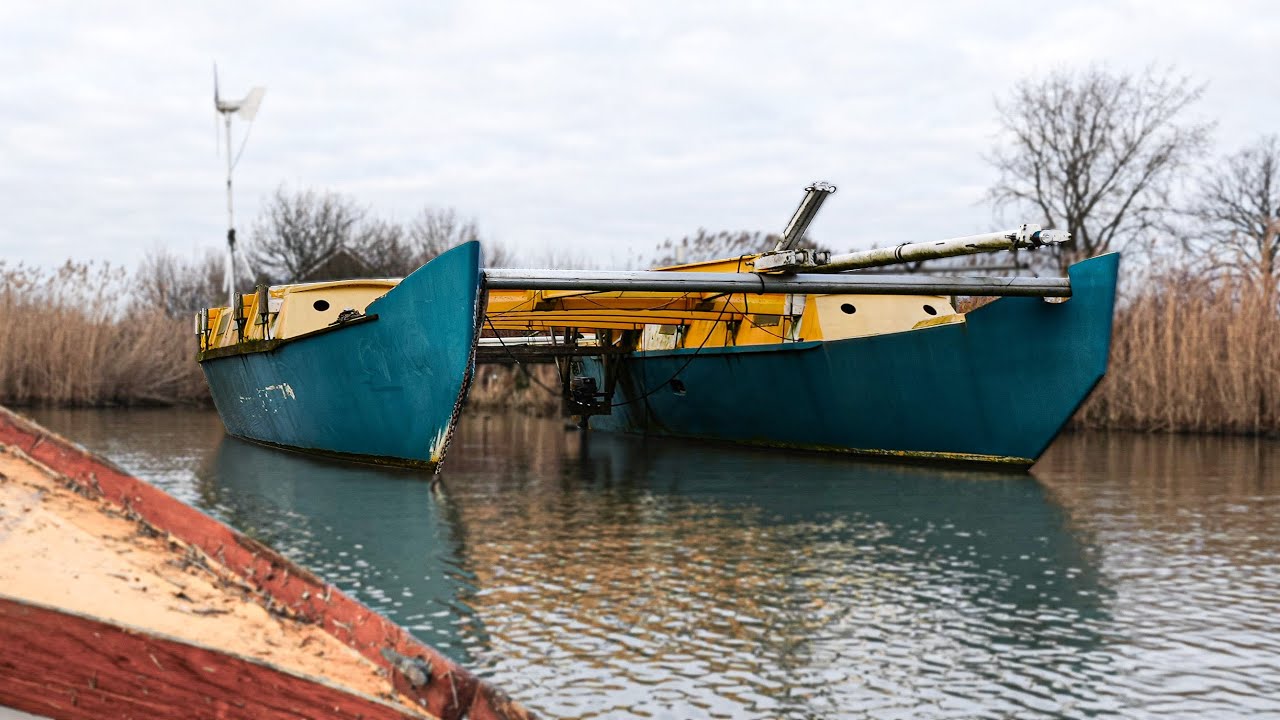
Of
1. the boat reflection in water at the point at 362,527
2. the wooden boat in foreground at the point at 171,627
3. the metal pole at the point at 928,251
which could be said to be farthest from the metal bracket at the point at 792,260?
the wooden boat in foreground at the point at 171,627

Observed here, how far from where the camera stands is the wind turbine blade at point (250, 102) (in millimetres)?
19531

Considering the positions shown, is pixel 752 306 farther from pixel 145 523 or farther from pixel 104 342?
pixel 104 342

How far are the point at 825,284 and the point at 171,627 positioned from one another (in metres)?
8.53

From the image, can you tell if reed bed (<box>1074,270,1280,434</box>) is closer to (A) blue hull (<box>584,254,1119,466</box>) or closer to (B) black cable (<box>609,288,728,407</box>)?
(A) blue hull (<box>584,254,1119,466</box>)

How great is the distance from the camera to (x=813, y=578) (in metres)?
5.71

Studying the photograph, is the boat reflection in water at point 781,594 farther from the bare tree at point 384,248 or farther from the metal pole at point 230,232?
the bare tree at point 384,248

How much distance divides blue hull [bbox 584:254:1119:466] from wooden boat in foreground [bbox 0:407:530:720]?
9.24 metres

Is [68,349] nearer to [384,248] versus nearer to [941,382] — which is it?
[941,382]

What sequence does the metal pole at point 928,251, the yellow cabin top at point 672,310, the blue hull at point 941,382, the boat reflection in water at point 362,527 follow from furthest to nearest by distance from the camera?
the yellow cabin top at point 672,310
the blue hull at point 941,382
the metal pole at point 928,251
the boat reflection in water at point 362,527

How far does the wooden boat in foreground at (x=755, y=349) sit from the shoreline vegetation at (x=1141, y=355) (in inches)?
82.3

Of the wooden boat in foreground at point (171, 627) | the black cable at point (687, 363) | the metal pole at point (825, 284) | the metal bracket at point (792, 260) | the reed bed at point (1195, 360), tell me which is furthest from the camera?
the reed bed at point (1195, 360)

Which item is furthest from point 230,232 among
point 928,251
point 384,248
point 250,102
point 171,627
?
point 384,248

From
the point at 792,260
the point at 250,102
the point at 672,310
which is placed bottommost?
the point at 672,310

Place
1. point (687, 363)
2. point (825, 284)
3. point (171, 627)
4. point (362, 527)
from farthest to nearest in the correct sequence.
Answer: point (687, 363) → point (825, 284) → point (362, 527) → point (171, 627)
